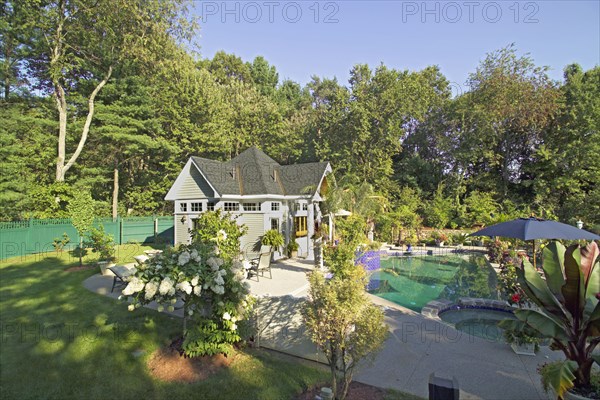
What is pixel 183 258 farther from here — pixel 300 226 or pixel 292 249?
pixel 300 226

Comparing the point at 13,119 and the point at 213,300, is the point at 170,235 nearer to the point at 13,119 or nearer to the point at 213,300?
the point at 13,119

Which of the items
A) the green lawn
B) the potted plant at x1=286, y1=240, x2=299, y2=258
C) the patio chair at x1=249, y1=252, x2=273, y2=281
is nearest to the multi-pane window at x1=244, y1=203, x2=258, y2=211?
the potted plant at x1=286, y1=240, x2=299, y2=258

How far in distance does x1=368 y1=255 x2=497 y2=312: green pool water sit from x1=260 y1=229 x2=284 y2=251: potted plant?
489 centimetres

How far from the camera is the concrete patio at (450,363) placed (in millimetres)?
5141

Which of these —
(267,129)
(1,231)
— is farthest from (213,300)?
(267,129)

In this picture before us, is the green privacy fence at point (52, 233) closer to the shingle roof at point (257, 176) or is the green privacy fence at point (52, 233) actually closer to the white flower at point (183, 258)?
the shingle roof at point (257, 176)

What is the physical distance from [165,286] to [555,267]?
6355 millimetres

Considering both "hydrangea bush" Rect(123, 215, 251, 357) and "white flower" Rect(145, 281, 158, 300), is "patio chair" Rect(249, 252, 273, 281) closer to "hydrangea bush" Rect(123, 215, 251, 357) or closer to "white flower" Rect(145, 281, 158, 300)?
"hydrangea bush" Rect(123, 215, 251, 357)

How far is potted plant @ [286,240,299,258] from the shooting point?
1747cm

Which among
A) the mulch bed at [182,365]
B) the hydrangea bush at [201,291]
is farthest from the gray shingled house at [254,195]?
the hydrangea bush at [201,291]

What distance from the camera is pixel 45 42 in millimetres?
22016

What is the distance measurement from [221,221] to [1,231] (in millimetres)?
14434

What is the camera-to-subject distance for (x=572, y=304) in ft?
15.1

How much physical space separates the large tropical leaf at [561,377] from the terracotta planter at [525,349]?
2.55m
